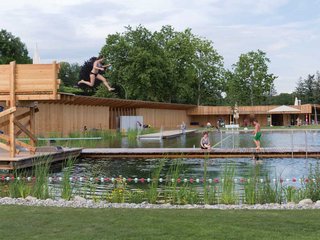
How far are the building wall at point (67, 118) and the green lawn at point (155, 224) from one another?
22728 mm

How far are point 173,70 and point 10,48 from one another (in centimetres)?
1876

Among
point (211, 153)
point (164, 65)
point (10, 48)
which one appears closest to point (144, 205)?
point (211, 153)

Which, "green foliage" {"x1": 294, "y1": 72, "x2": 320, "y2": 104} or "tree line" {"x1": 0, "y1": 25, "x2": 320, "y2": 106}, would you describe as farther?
"green foliage" {"x1": 294, "y1": 72, "x2": 320, "y2": 104}

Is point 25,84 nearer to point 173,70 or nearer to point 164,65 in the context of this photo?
point 164,65

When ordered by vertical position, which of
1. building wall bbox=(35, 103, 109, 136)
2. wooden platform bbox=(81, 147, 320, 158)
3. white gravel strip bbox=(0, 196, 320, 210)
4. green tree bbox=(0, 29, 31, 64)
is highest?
green tree bbox=(0, 29, 31, 64)

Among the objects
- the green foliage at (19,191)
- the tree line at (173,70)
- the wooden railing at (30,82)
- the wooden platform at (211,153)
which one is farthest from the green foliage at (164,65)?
the green foliage at (19,191)

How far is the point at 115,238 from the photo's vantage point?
17.5ft

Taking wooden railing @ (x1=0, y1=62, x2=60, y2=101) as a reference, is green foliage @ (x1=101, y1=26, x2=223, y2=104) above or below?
above

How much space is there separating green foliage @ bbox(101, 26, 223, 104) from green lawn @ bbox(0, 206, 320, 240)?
4203 centimetres

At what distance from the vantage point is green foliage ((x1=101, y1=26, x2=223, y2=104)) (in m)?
49.7

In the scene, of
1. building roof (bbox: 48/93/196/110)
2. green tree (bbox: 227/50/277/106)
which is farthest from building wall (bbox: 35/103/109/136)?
green tree (bbox: 227/50/277/106)

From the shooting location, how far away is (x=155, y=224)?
19.8 ft

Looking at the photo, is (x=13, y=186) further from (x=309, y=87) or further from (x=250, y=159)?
(x=309, y=87)

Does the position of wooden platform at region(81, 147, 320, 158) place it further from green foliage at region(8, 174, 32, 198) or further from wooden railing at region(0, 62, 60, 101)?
green foliage at region(8, 174, 32, 198)
